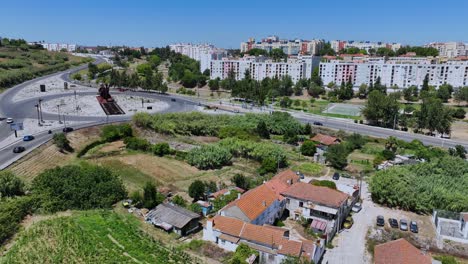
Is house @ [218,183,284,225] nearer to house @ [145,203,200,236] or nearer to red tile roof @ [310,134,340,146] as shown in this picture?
house @ [145,203,200,236]

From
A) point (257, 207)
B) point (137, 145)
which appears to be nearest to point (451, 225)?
point (257, 207)

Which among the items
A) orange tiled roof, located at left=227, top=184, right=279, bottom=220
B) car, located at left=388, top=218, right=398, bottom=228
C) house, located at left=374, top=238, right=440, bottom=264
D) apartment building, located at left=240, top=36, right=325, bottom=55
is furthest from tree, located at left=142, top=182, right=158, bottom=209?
apartment building, located at left=240, top=36, right=325, bottom=55

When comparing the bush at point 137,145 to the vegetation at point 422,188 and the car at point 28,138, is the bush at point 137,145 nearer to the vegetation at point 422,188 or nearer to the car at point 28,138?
the car at point 28,138

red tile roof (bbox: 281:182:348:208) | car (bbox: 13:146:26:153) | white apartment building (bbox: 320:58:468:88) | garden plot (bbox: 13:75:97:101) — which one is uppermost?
white apartment building (bbox: 320:58:468:88)

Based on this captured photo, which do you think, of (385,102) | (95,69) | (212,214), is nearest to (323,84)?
(385,102)

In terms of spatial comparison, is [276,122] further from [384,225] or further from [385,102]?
[384,225]
